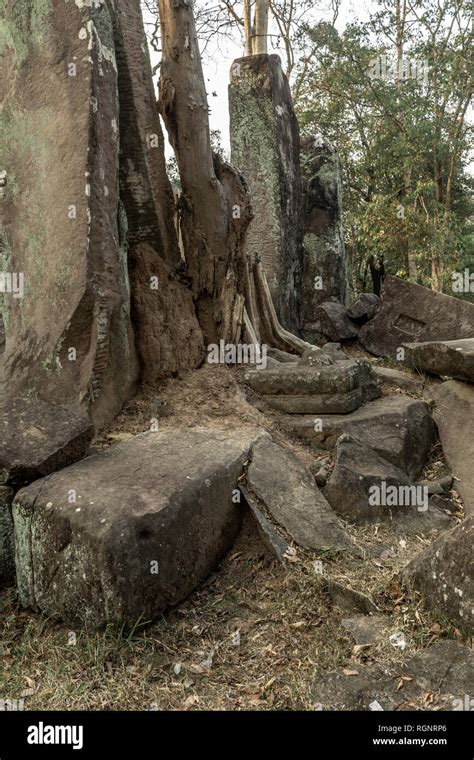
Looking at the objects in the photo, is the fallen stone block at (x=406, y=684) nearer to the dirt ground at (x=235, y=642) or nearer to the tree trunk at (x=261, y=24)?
the dirt ground at (x=235, y=642)

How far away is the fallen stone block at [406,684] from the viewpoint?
8.50ft

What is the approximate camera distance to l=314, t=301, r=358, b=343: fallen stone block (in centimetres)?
833

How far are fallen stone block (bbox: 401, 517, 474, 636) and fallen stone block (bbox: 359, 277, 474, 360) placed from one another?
14.2 ft

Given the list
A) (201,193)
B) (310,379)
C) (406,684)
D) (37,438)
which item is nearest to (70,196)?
(201,193)

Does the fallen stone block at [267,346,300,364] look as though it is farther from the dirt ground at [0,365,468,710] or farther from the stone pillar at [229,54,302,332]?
the dirt ground at [0,365,468,710]

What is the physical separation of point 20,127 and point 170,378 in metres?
1.98

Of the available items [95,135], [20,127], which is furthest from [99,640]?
[20,127]

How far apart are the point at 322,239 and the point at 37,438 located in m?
6.58

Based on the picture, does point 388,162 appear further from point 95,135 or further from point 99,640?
point 99,640

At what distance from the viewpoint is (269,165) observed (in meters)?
7.89

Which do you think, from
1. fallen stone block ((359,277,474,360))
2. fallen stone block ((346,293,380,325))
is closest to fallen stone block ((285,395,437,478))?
fallen stone block ((359,277,474,360))

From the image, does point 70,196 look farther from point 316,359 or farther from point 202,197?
point 316,359

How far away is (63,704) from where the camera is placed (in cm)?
278

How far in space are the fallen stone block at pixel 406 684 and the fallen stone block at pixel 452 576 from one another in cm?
15
